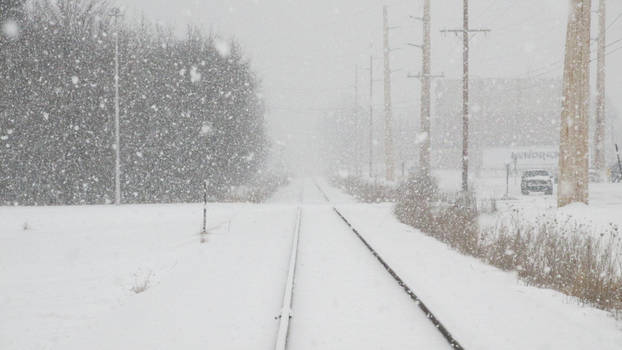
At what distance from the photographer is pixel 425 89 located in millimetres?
23594

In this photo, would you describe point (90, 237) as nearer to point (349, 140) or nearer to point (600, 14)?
point (600, 14)

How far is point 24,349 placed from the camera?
4535 mm

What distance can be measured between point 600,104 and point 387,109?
1449 centimetres

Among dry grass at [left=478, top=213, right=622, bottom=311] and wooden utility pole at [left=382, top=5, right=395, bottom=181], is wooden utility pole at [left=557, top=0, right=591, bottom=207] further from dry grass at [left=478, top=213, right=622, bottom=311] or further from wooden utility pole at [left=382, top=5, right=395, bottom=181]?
wooden utility pole at [left=382, top=5, right=395, bottom=181]

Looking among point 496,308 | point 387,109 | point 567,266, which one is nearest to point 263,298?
point 496,308

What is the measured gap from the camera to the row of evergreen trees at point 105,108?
71.6 feet

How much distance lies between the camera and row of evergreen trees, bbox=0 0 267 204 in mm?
21828

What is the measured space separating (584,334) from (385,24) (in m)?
34.4

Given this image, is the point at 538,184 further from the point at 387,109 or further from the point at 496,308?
the point at 496,308

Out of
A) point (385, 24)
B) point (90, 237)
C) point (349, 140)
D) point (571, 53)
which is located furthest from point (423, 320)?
point (349, 140)

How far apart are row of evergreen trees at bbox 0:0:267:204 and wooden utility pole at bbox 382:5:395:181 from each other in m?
11.4

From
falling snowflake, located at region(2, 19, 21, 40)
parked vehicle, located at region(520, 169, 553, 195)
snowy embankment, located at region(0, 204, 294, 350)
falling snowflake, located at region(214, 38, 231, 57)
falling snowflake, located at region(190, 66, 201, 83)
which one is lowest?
snowy embankment, located at region(0, 204, 294, 350)

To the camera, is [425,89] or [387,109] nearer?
[425,89]

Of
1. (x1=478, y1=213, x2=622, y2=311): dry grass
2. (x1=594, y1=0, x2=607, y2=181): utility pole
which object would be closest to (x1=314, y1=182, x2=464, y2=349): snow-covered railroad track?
(x1=478, y1=213, x2=622, y2=311): dry grass
